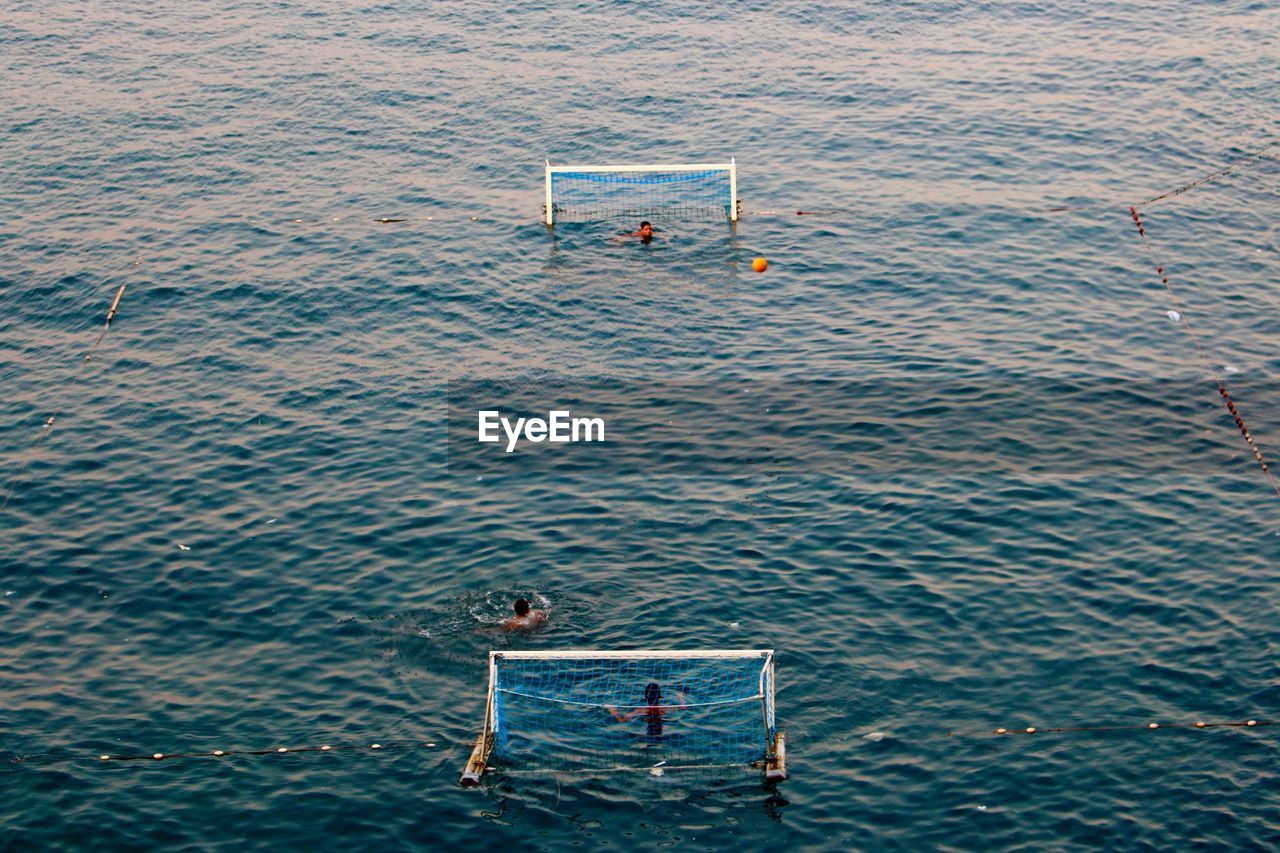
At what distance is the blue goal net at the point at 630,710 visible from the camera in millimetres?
28625

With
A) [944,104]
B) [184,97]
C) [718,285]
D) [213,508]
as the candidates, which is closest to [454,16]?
[184,97]

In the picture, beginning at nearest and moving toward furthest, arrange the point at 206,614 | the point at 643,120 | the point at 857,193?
the point at 206,614 → the point at 857,193 → the point at 643,120

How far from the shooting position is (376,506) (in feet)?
124

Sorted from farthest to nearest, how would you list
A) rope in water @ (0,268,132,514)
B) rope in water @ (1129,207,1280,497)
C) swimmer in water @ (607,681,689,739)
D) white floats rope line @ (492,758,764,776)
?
rope in water @ (0,268,132,514) < rope in water @ (1129,207,1280,497) < swimmer in water @ (607,681,689,739) < white floats rope line @ (492,758,764,776)

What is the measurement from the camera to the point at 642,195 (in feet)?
186

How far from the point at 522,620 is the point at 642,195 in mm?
27926

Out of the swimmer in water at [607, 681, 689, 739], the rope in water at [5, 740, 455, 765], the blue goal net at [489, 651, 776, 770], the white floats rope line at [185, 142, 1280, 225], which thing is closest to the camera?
the blue goal net at [489, 651, 776, 770]

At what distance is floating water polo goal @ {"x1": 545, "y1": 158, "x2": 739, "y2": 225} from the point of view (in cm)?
5547

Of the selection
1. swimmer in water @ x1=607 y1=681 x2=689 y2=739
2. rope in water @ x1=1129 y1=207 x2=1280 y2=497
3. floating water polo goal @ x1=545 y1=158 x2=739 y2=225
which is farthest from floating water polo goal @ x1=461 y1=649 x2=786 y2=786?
floating water polo goal @ x1=545 y1=158 x2=739 y2=225

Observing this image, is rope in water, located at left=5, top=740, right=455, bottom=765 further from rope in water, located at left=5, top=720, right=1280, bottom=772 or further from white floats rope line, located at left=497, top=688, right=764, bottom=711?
white floats rope line, located at left=497, top=688, right=764, bottom=711

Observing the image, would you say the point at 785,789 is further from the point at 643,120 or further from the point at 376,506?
the point at 643,120

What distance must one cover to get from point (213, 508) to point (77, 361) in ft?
36.0

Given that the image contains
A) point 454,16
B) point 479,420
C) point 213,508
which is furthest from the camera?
point 454,16

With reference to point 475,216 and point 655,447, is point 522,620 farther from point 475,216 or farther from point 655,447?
point 475,216
